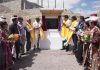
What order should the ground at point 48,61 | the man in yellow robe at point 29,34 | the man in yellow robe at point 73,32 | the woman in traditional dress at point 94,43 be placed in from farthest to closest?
1. the man in yellow robe at point 29,34
2. the man in yellow robe at point 73,32
3. the ground at point 48,61
4. the woman in traditional dress at point 94,43

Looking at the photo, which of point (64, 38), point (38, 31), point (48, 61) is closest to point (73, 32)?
point (64, 38)

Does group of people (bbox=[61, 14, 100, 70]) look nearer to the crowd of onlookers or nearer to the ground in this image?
the crowd of onlookers

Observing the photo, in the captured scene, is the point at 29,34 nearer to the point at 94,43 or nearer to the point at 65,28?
the point at 65,28

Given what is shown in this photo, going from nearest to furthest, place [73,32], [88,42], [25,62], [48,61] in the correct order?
[88,42] < [25,62] < [48,61] < [73,32]

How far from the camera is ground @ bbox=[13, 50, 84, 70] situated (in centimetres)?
1226

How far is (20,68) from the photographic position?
39.9 feet

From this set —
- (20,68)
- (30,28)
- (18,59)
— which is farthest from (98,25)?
(30,28)

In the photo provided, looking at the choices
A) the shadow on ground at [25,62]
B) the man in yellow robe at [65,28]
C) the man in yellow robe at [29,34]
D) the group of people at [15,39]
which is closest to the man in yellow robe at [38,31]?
the group of people at [15,39]

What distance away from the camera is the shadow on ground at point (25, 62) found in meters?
12.4

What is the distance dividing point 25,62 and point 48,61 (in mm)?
955

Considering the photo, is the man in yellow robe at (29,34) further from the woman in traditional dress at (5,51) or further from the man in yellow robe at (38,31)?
the woman in traditional dress at (5,51)

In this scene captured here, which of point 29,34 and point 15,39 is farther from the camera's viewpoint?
point 29,34

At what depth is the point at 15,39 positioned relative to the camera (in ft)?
41.8

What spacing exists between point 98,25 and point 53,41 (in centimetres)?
617
